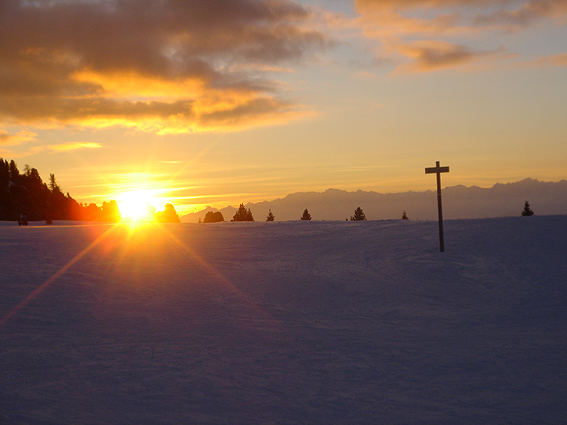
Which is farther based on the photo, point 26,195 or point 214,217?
point 214,217

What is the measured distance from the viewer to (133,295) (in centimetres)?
1474

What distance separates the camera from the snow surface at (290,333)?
23.9 feet

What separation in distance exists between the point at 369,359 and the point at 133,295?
313 inches

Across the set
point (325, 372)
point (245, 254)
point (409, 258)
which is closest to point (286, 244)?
point (245, 254)

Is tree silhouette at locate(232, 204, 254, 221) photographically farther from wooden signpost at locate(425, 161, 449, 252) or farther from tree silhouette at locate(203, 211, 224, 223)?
wooden signpost at locate(425, 161, 449, 252)

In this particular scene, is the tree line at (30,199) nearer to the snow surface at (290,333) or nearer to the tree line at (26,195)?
the tree line at (26,195)

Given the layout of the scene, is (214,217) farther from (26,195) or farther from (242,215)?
(26,195)

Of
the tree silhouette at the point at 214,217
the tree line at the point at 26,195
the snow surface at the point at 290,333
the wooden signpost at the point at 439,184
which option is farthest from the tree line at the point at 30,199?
the wooden signpost at the point at 439,184

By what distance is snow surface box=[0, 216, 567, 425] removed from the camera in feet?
23.9

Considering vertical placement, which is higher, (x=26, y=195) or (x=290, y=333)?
(x=26, y=195)

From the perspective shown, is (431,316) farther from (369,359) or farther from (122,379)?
(122,379)

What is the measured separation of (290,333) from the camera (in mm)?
11500

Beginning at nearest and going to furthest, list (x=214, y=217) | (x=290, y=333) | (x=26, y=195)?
(x=290, y=333) < (x=26, y=195) < (x=214, y=217)

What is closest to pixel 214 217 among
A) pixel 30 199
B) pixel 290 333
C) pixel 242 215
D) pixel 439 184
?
pixel 242 215
